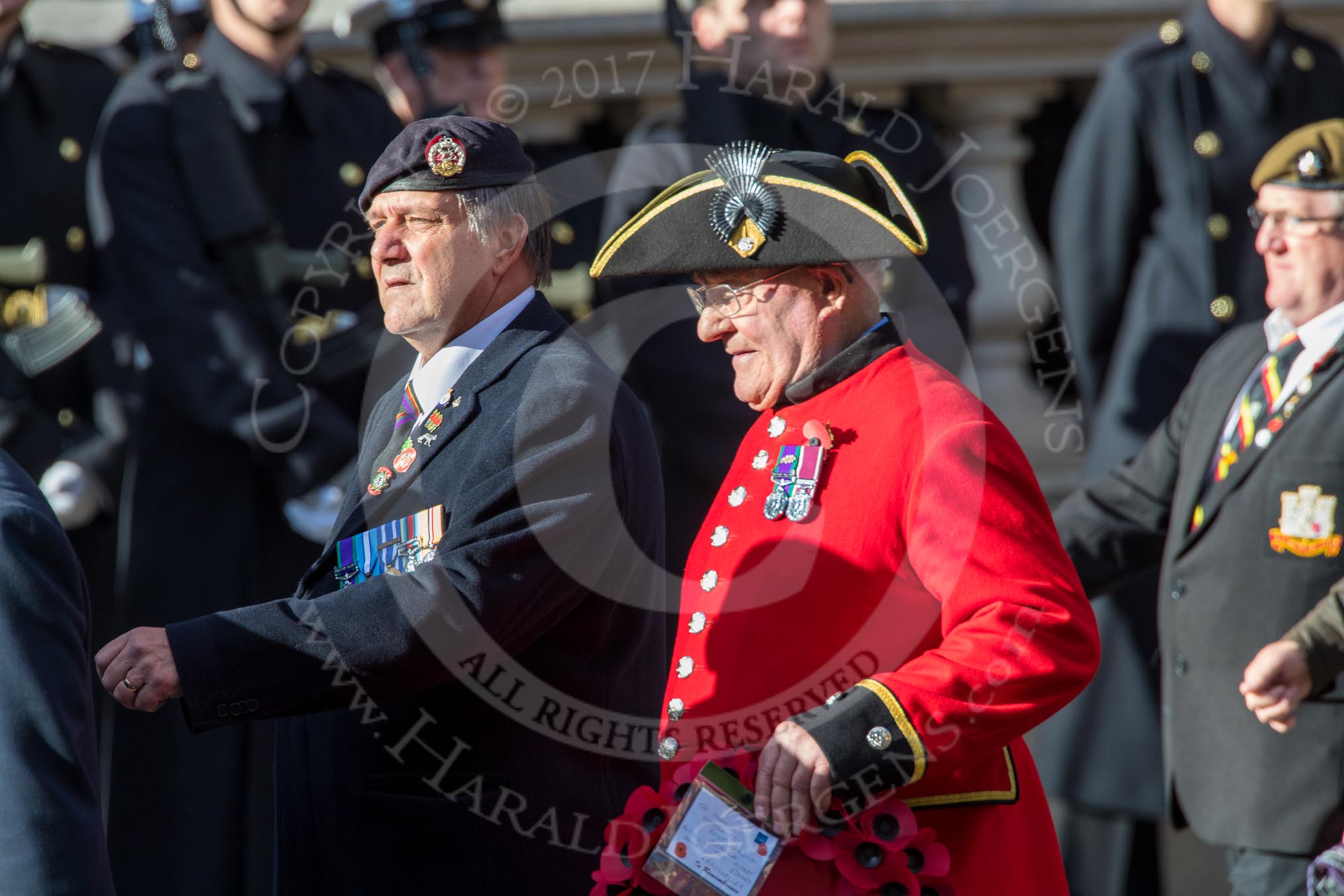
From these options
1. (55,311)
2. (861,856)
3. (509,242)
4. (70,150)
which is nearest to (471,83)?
(70,150)

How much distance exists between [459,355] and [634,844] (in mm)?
836

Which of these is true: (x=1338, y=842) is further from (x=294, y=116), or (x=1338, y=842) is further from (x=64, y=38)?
(x=64, y=38)

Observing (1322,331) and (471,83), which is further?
(471,83)

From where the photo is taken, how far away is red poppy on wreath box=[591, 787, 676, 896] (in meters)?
3.00

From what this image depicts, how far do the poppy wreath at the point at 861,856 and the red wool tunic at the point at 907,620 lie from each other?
0.12 ft

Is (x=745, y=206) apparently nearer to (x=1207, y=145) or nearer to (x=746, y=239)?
(x=746, y=239)

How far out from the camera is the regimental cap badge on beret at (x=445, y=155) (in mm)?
3262

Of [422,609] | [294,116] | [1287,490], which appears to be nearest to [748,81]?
[294,116]

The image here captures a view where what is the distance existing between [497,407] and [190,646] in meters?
0.58

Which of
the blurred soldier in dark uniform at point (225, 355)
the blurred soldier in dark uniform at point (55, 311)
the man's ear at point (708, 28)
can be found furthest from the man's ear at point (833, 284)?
the blurred soldier in dark uniform at point (55, 311)

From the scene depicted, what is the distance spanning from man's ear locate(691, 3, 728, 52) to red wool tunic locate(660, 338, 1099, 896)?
84.8 inches

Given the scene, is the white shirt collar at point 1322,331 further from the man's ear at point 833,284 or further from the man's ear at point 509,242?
the man's ear at point 509,242

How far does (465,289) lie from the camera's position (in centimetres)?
333

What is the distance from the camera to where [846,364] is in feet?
10.3
